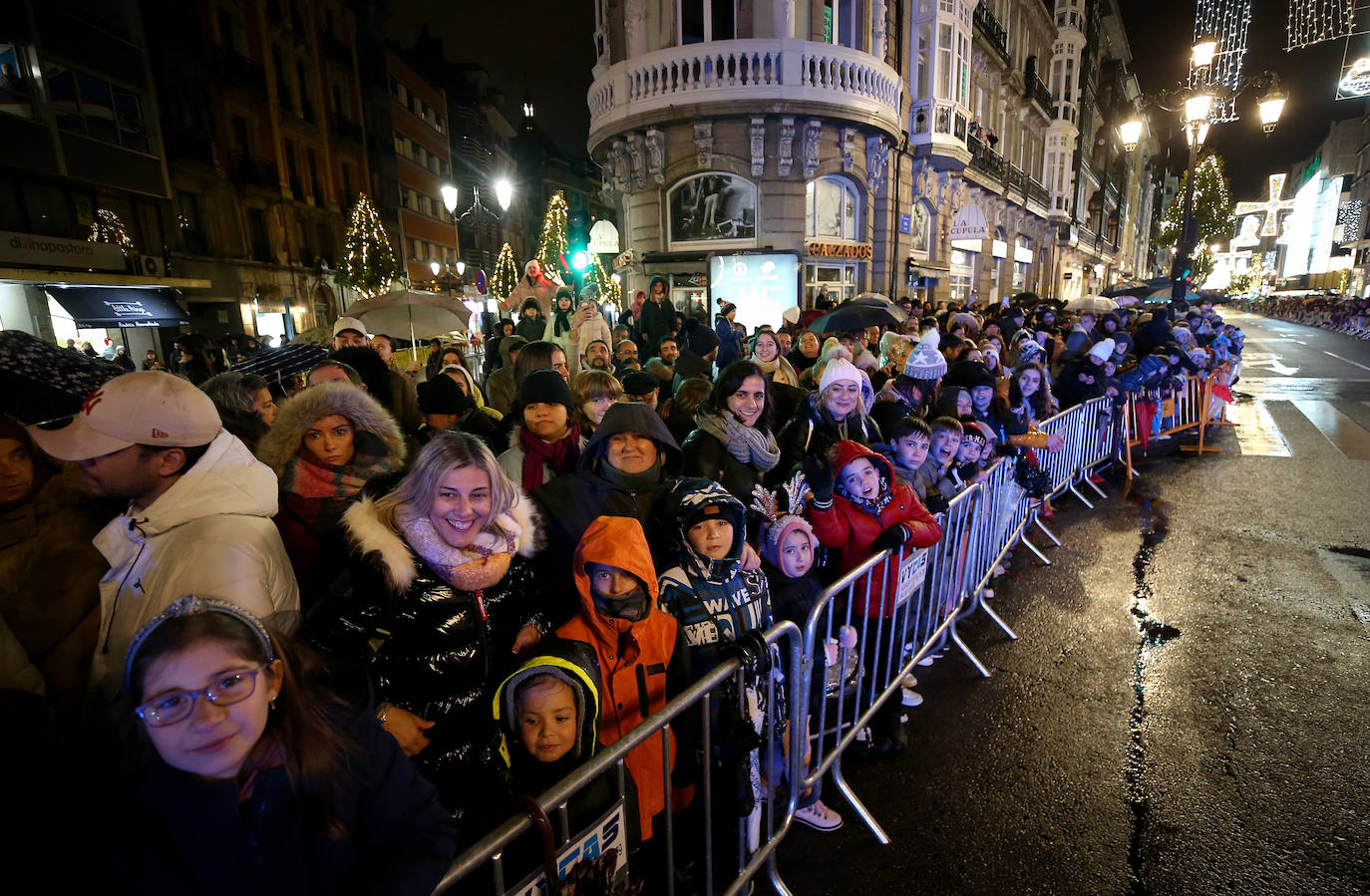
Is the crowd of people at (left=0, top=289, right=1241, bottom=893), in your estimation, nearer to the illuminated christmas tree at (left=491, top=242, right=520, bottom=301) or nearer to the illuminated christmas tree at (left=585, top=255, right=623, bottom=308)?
the illuminated christmas tree at (left=585, top=255, right=623, bottom=308)

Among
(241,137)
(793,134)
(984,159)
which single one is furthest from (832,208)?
(241,137)

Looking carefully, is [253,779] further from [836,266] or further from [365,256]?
[365,256]

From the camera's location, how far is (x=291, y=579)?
2096 mm

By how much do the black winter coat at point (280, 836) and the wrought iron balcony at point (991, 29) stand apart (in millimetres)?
29044

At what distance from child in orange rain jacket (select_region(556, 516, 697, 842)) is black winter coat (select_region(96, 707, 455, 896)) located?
0.78 m

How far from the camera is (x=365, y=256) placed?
22375mm

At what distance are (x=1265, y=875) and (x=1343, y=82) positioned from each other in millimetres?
47343

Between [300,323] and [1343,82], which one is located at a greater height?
[1343,82]

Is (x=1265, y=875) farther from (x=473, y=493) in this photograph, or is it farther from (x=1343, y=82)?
(x=1343, y=82)

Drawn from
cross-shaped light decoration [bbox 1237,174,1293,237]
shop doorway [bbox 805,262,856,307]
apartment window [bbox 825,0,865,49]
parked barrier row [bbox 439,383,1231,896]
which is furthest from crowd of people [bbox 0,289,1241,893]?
cross-shaped light decoration [bbox 1237,174,1293,237]

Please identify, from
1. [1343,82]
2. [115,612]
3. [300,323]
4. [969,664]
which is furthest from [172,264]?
[1343,82]

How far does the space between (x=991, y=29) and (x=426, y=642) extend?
30.6 m

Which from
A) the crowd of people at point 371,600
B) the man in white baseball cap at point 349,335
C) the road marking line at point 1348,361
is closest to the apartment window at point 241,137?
the man in white baseball cap at point 349,335

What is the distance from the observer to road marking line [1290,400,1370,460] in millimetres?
9282
